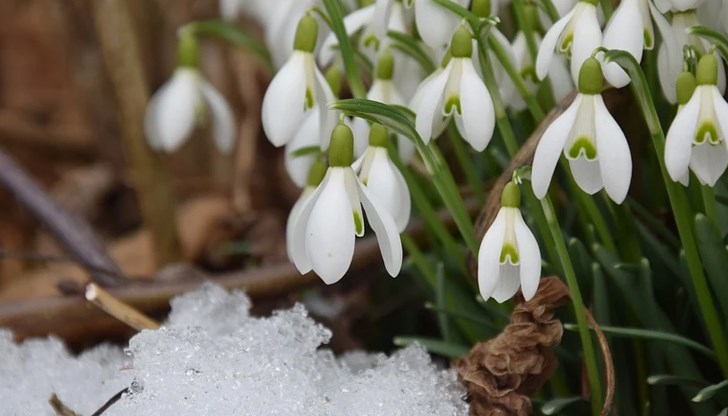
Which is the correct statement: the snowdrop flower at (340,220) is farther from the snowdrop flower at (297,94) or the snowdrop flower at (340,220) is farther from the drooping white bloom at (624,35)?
the drooping white bloom at (624,35)

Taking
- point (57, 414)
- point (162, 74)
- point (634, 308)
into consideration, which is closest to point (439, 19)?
point (634, 308)

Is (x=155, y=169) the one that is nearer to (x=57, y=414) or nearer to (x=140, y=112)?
(x=140, y=112)

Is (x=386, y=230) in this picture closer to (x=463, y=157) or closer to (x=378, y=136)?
(x=378, y=136)

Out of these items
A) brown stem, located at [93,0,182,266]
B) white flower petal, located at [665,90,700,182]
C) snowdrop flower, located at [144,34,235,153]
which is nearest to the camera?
white flower petal, located at [665,90,700,182]

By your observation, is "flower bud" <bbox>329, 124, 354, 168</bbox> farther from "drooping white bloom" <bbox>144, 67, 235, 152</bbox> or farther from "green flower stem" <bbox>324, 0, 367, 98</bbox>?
"drooping white bloom" <bbox>144, 67, 235, 152</bbox>

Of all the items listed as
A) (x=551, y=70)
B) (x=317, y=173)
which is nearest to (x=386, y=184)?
(x=317, y=173)

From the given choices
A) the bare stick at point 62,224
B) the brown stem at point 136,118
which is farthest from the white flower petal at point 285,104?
the brown stem at point 136,118

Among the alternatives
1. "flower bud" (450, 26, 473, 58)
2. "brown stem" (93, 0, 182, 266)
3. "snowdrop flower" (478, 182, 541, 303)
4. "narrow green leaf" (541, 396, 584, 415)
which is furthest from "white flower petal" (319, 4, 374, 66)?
"brown stem" (93, 0, 182, 266)
